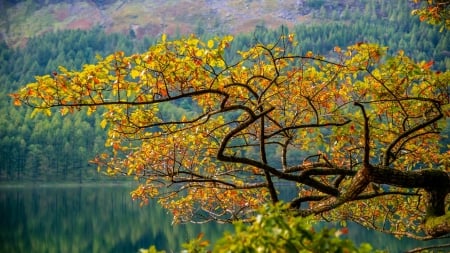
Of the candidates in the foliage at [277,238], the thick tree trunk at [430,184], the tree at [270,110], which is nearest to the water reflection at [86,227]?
the tree at [270,110]

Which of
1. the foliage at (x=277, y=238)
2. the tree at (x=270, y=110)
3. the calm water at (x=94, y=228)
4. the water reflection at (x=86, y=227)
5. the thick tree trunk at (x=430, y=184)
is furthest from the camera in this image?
the water reflection at (x=86, y=227)

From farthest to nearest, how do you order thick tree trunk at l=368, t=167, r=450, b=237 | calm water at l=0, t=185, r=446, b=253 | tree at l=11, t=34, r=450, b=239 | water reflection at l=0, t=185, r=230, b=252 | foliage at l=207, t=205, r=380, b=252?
1. water reflection at l=0, t=185, r=230, b=252
2. calm water at l=0, t=185, r=446, b=253
3. thick tree trunk at l=368, t=167, r=450, b=237
4. tree at l=11, t=34, r=450, b=239
5. foliage at l=207, t=205, r=380, b=252

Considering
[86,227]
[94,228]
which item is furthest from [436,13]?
[86,227]

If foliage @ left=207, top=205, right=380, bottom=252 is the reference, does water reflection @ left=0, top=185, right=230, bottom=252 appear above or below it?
below

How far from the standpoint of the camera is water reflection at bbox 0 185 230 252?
44.1m

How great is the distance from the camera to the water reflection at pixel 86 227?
1736 inches

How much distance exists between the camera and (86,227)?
55.3 meters

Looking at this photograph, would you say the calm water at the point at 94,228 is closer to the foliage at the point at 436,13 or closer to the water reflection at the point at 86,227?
the water reflection at the point at 86,227

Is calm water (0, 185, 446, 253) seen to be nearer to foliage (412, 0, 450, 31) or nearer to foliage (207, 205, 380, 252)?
foliage (412, 0, 450, 31)

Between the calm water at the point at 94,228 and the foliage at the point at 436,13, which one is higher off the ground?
the foliage at the point at 436,13

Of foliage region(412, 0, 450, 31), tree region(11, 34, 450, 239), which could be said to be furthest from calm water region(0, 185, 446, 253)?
foliage region(412, 0, 450, 31)

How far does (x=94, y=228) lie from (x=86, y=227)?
0.89 m

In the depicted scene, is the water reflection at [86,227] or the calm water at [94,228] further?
the water reflection at [86,227]

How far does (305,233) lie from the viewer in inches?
137
